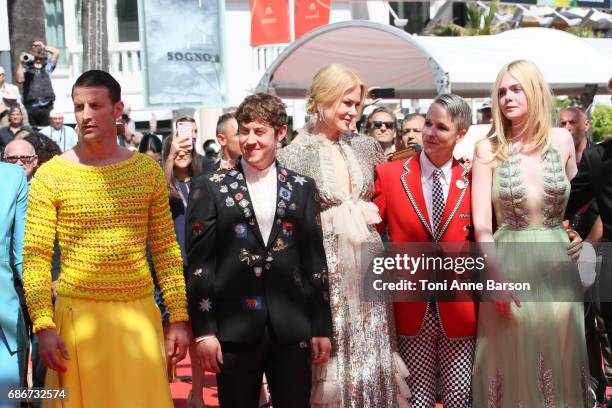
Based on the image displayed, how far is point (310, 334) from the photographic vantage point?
4.94m

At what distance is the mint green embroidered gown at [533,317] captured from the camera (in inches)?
214

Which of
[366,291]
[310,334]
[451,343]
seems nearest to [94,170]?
[310,334]

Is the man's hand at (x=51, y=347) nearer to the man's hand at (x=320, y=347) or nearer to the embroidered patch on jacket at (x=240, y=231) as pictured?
the embroidered patch on jacket at (x=240, y=231)

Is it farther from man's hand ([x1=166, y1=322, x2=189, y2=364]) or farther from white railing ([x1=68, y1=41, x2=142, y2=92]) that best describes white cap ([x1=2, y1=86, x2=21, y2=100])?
white railing ([x1=68, y1=41, x2=142, y2=92])

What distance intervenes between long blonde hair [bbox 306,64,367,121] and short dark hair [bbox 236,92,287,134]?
0.70 meters

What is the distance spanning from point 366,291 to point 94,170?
1.85 metres

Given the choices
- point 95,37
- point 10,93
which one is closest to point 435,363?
point 10,93

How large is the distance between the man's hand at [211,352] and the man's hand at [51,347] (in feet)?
2.17

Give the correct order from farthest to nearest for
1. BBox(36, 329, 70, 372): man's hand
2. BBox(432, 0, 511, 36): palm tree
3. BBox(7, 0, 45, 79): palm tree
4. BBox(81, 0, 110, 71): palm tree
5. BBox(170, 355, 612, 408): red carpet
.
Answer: BBox(432, 0, 511, 36): palm tree
BBox(7, 0, 45, 79): palm tree
BBox(81, 0, 110, 71): palm tree
BBox(170, 355, 612, 408): red carpet
BBox(36, 329, 70, 372): man's hand

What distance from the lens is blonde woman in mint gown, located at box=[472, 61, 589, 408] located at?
Result: 544cm

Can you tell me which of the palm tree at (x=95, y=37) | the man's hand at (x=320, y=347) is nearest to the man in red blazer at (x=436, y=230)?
the man's hand at (x=320, y=347)

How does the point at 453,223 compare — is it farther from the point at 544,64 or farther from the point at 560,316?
the point at 544,64

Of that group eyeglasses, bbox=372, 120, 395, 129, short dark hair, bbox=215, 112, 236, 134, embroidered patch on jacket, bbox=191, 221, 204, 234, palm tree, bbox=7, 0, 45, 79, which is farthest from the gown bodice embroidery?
palm tree, bbox=7, 0, 45, 79

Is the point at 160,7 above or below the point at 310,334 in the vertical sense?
above
